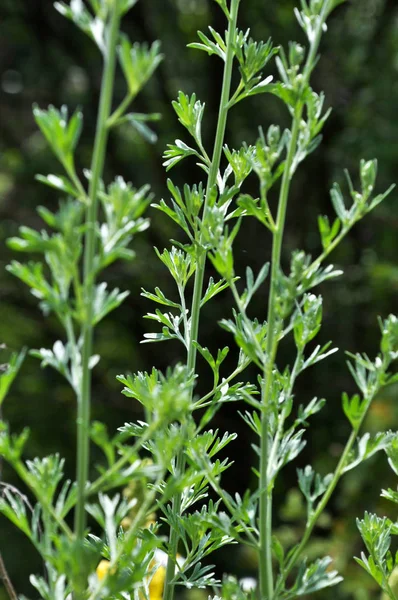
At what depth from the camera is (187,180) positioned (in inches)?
90.7

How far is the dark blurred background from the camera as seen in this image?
2.19 m

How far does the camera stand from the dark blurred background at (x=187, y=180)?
7.18ft

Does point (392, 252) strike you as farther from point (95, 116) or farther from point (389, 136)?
point (95, 116)

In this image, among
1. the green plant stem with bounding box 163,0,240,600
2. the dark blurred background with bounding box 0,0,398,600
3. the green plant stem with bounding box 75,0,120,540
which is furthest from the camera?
the dark blurred background with bounding box 0,0,398,600

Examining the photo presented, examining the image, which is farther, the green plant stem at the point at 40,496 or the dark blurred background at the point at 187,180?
the dark blurred background at the point at 187,180

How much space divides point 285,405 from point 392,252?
1.94 m

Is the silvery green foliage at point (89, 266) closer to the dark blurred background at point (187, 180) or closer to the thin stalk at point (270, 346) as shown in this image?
the thin stalk at point (270, 346)

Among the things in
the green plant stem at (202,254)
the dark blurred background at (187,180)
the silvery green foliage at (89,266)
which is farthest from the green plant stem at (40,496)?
the dark blurred background at (187,180)

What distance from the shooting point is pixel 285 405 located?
0.38 metres

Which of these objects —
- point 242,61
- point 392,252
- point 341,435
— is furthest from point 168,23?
point 242,61

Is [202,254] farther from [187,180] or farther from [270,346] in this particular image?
[187,180]

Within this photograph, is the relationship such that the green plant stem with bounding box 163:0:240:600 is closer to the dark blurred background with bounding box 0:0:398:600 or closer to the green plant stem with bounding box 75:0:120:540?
the green plant stem with bounding box 75:0:120:540

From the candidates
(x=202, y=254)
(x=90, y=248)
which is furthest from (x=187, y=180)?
(x=90, y=248)

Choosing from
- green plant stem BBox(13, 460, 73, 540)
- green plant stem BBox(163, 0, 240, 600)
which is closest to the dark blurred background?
green plant stem BBox(163, 0, 240, 600)
